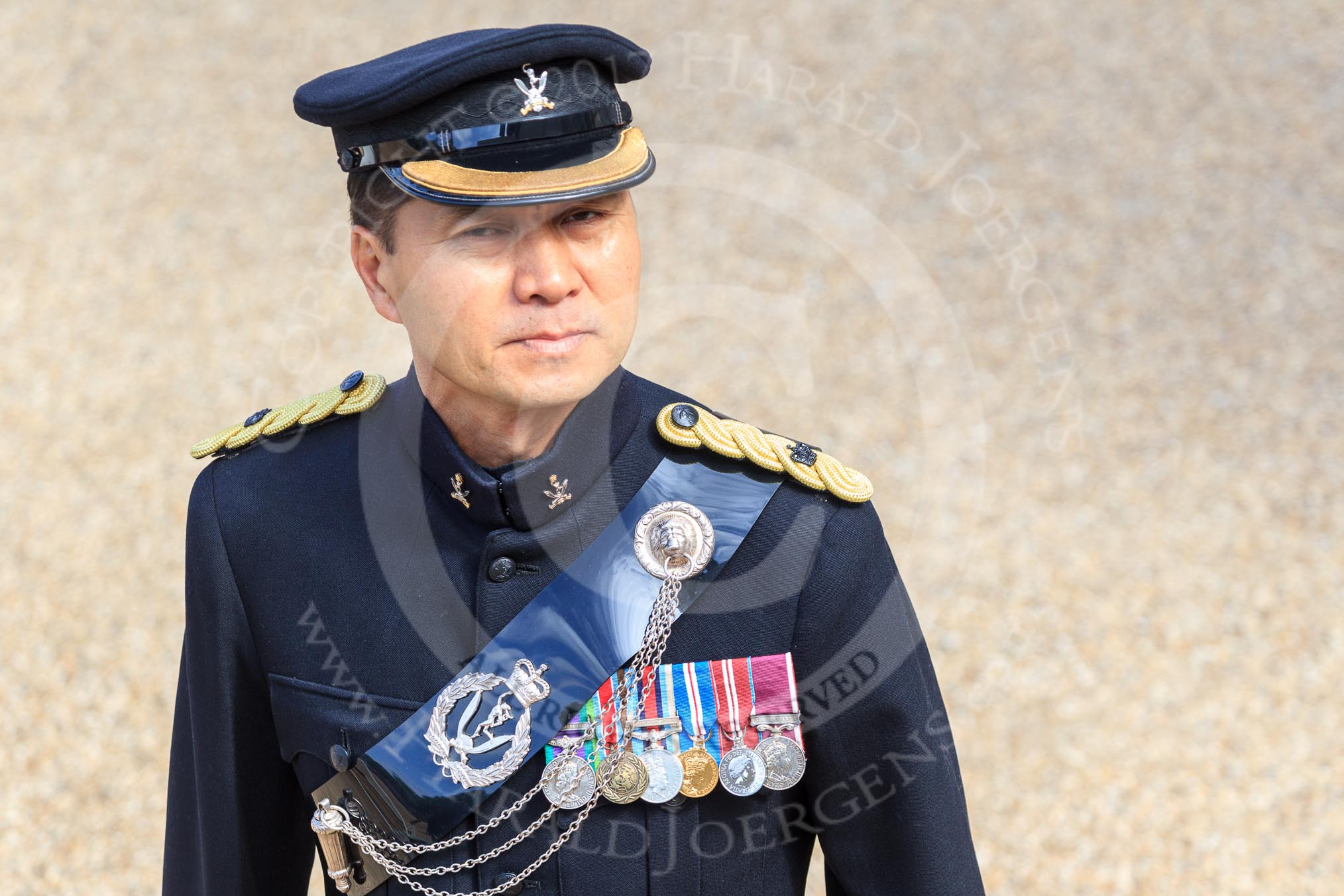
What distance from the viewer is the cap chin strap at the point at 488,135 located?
189 cm

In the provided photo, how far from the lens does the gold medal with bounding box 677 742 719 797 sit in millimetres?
2084

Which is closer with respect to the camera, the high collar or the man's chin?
the man's chin

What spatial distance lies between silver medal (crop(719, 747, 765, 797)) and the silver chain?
0.15 m

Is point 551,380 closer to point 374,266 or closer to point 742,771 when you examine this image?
point 374,266

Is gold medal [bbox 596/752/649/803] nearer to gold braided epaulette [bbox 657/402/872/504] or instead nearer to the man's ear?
gold braided epaulette [bbox 657/402/872/504]

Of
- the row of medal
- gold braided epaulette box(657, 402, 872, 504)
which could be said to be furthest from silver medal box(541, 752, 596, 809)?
gold braided epaulette box(657, 402, 872, 504)

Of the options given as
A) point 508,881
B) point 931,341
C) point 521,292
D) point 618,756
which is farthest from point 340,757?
point 931,341

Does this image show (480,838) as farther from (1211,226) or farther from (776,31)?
(776,31)

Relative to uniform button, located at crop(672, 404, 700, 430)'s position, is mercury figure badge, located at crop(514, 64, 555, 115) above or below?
above

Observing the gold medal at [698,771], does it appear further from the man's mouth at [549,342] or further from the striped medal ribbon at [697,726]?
the man's mouth at [549,342]

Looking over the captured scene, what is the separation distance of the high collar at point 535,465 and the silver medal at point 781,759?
455 mm

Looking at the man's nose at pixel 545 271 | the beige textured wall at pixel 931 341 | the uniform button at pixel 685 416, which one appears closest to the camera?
the man's nose at pixel 545 271

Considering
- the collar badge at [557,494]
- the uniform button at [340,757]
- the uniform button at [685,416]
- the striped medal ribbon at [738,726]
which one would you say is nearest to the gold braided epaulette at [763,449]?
the uniform button at [685,416]

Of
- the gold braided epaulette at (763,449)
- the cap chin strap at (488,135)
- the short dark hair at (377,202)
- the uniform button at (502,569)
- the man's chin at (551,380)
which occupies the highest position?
the cap chin strap at (488,135)
